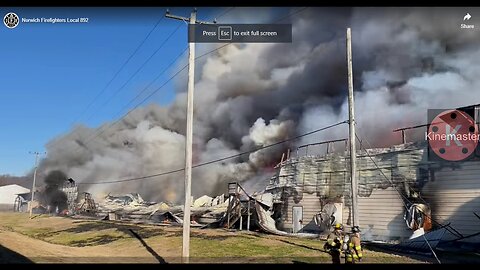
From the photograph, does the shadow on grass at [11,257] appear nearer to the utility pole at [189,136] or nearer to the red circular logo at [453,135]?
the utility pole at [189,136]

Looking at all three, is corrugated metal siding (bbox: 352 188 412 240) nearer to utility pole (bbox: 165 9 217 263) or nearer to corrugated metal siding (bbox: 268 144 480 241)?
corrugated metal siding (bbox: 268 144 480 241)

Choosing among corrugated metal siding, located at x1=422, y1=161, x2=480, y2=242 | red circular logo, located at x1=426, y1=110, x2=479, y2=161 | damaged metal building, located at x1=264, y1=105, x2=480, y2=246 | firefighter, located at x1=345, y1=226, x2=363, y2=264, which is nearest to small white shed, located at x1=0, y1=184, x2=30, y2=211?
damaged metal building, located at x1=264, y1=105, x2=480, y2=246

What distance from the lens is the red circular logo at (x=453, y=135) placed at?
18984 mm

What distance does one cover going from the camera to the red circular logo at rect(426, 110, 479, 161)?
18984mm

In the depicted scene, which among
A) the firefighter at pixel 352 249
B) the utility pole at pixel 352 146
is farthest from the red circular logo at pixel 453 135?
the firefighter at pixel 352 249

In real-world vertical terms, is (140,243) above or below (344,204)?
below

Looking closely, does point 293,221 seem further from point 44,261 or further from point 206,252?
point 44,261

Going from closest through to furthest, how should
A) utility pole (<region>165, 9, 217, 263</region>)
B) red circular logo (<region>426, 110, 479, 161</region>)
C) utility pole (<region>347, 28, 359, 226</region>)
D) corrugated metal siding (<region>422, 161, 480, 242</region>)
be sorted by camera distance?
utility pole (<region>165, 9, 217, 263</region>)
utility pole (<region>347, 28, 359, 226</region>)
corrugated metal siding (<region>422, 161, 480, 242</region>)
red circular logo (<region>426, 110, 479, 161</region>)

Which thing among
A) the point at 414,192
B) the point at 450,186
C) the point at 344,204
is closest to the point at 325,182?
the point at 344,204

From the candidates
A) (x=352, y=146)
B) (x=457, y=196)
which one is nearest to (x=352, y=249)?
(x=352, y=146)

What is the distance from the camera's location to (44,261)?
43.6ft

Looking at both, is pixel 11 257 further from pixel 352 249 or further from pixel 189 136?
pixel 352 249

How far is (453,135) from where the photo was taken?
19.5 metres

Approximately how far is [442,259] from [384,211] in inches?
291
